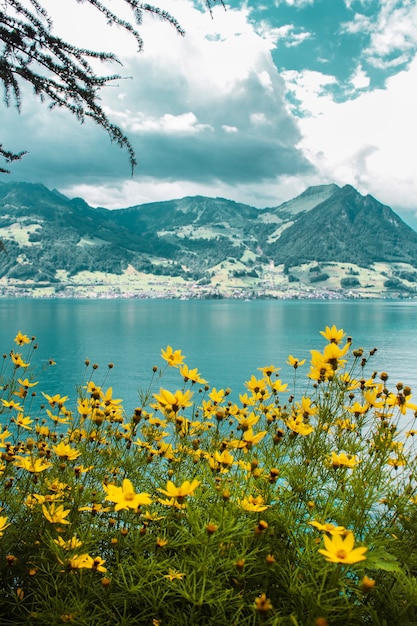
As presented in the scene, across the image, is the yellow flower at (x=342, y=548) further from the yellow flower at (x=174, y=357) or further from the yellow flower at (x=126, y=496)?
the yellow flower at (x=174, y=357)

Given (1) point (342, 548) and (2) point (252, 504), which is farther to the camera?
(2) point (252, 504)

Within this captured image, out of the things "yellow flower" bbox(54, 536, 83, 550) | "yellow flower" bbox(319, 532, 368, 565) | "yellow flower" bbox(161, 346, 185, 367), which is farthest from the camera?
"yellow flower" bbox(161, 346, 185, 367)

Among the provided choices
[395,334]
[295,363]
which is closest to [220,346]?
[395,334]

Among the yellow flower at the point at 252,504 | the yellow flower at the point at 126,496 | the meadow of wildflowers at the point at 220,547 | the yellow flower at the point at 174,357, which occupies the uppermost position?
the yellow flower at the point at 174,357

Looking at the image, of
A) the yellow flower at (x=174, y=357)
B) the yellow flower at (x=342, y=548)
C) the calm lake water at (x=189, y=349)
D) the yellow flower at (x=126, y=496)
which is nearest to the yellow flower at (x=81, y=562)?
the yellow flower at (x=126, y=496)

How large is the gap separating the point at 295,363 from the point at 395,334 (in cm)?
9139

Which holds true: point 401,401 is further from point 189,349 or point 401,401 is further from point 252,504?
point 189,349

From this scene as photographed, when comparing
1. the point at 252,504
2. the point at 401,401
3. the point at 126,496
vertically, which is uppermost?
the point at 401,401

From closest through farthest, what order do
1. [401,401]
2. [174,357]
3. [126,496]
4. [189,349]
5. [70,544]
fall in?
[126,496] < [70,544] < [401,401] < [174,357] < [189,349]

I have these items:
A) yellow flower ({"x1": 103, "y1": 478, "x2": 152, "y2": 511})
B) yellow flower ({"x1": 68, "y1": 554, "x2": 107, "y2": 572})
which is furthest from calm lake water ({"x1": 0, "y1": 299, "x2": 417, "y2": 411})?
yellow flower ({"x1": 103, "y1": 478, "x2": 152, "y2": 511})

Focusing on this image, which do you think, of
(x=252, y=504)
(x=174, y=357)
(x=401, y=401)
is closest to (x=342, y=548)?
(x=252, y=504)

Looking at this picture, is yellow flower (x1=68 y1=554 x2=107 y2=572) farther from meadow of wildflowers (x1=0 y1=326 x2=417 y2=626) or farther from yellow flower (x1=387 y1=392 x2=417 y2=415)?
yellow flower (x1=387 y1=392 x2=417 y2=415)

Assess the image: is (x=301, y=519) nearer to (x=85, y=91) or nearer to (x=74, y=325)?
(x=85, y=91)

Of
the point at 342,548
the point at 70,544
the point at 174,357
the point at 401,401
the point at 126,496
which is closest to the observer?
the point at 342,548
